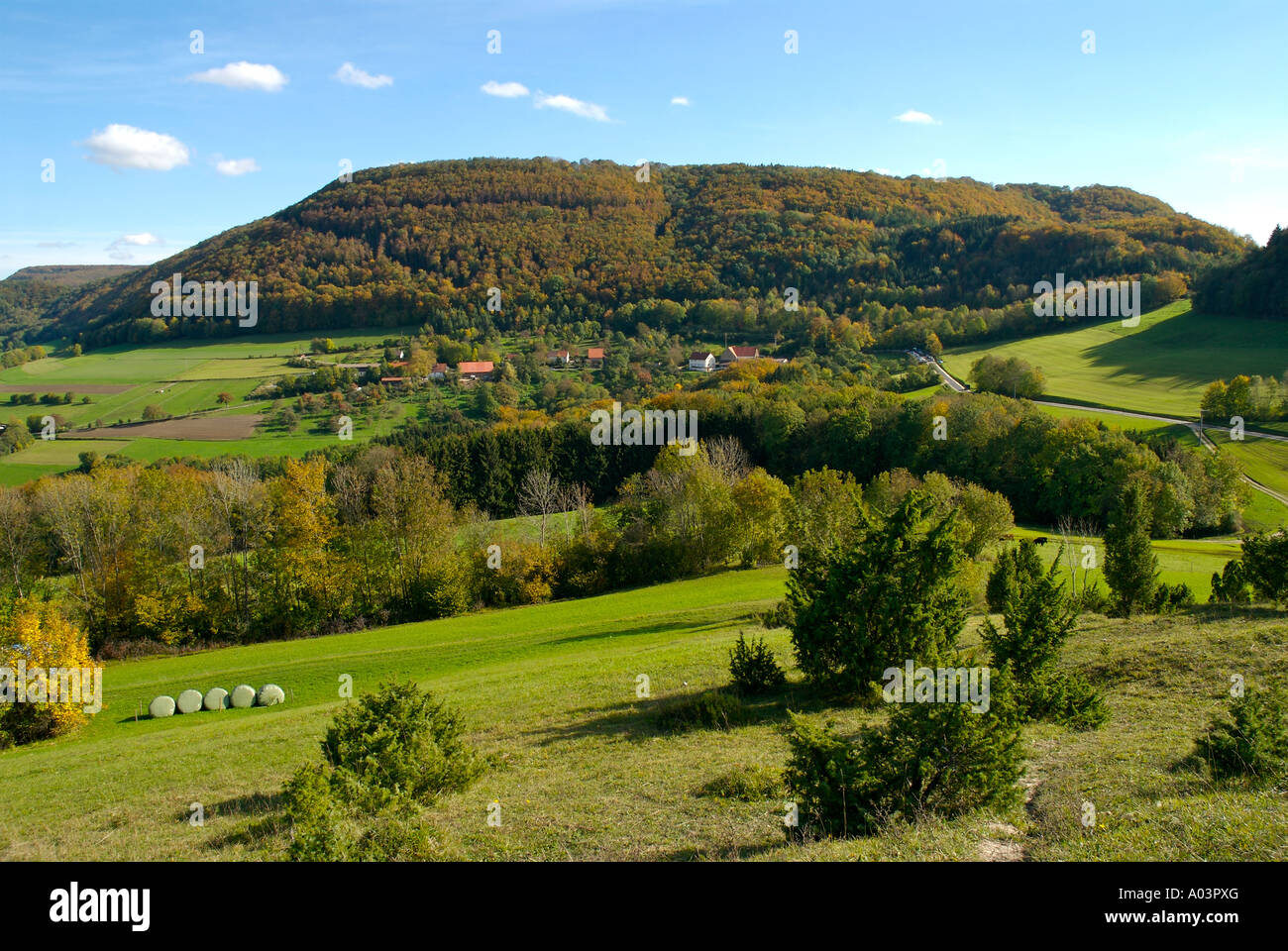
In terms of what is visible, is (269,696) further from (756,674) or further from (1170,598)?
(1170,598)

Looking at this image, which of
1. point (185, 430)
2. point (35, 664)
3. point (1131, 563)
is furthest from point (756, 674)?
point (185, 430)

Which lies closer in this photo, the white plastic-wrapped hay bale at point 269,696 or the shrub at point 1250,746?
the shrub at point 1250,746

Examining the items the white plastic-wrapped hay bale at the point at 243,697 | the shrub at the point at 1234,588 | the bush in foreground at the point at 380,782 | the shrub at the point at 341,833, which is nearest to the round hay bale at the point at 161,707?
the white plastic-wrapped hay bale at the point at 243,697

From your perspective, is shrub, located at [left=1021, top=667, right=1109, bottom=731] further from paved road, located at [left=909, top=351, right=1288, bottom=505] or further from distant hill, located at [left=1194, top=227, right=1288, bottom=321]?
distant hill, located at [left=1194, top=227, right=1288, bottom=321]

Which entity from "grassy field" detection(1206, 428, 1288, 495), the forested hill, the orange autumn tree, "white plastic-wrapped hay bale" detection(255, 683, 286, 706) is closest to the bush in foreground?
"white plastic-wrapped hay bale" detection(255, 683, 286, 706)

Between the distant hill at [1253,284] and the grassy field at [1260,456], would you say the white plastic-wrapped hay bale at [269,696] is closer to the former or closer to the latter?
the grassy field at [1260,456]

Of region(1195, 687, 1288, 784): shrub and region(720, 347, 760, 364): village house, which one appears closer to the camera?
region(1195, 687, 1288, 784): shrub

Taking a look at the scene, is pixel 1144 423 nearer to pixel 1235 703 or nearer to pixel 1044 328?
pixel 1044 328
